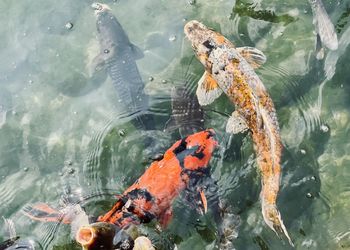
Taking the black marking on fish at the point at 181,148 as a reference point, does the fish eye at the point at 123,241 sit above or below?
below

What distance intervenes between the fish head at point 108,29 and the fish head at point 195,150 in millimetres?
1732

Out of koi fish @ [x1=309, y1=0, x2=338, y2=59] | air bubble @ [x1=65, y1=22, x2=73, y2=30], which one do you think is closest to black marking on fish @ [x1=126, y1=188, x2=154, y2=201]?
koi fish @ [x1=309, y1=0, x2=338, y2=59]

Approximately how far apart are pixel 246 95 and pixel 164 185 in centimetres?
121

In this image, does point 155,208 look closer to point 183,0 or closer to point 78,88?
point 78,88

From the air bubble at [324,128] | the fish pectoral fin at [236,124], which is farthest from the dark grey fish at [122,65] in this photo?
the air bubble at [324,128]

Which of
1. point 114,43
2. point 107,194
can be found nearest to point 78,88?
point 114,43

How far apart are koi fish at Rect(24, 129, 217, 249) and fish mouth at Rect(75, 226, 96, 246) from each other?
496 mm

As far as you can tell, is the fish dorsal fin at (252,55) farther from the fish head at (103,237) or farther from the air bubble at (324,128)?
the fish head at (103,237)

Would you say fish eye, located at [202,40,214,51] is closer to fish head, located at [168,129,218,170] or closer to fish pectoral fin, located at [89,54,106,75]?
fish head, located at [168,129,218,170]

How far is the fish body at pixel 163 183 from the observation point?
4.96 m

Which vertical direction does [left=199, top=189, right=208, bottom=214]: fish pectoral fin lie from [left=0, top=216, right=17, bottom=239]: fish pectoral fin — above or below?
above

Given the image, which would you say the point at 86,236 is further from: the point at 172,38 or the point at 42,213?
the point at 172,38

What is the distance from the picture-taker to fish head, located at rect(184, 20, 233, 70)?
5.62m

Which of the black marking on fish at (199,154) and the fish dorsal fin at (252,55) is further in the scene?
the fish dorsal fin at (252,55)
